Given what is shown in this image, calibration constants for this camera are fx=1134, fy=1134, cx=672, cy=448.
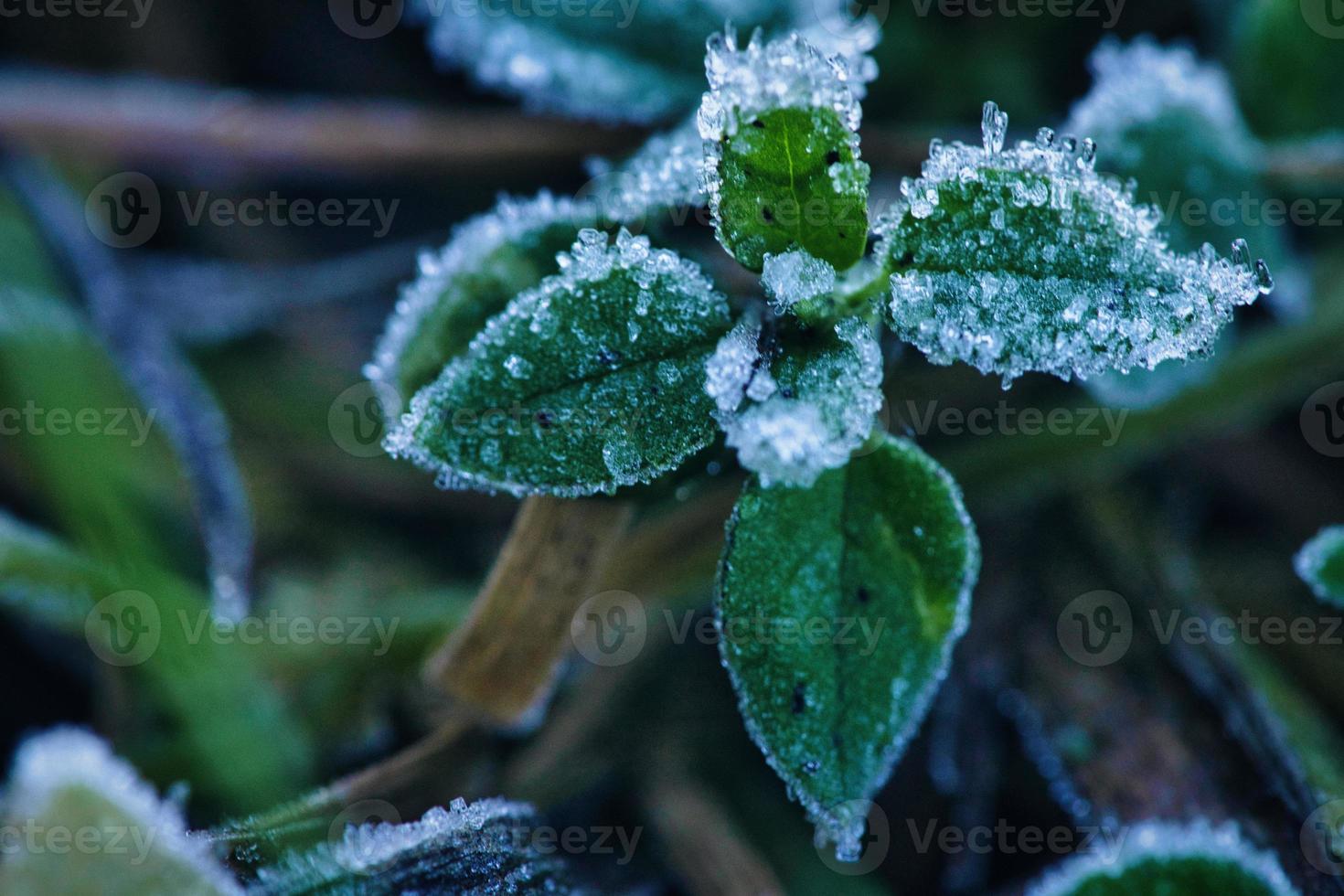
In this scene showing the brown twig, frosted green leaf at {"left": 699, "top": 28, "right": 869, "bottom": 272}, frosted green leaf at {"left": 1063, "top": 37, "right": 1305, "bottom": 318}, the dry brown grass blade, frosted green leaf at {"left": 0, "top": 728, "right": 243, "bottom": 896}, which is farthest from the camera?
the brown twig

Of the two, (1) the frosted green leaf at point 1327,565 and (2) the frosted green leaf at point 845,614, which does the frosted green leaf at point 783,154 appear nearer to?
(2) the frosted green leaf at point 845,614

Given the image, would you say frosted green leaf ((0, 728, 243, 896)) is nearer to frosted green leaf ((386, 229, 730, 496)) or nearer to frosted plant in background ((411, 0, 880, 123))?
frosted green leaf ((386, 229, 730, 496))

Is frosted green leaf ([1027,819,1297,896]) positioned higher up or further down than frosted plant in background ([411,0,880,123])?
further down

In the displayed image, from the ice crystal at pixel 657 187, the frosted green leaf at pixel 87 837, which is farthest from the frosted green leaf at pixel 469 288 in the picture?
the frosted green leaf at pixel 87 837

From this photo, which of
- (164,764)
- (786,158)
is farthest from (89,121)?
(786,158)

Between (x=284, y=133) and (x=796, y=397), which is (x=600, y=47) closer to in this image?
(x=284, y=133)

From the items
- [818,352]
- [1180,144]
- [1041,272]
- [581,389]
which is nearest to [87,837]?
[581,389]

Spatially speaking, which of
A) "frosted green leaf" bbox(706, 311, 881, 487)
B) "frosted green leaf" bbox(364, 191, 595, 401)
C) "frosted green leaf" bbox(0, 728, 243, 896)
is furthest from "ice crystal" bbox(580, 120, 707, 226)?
"frosted green leaf" bbox(0, 728, 243, 896)
